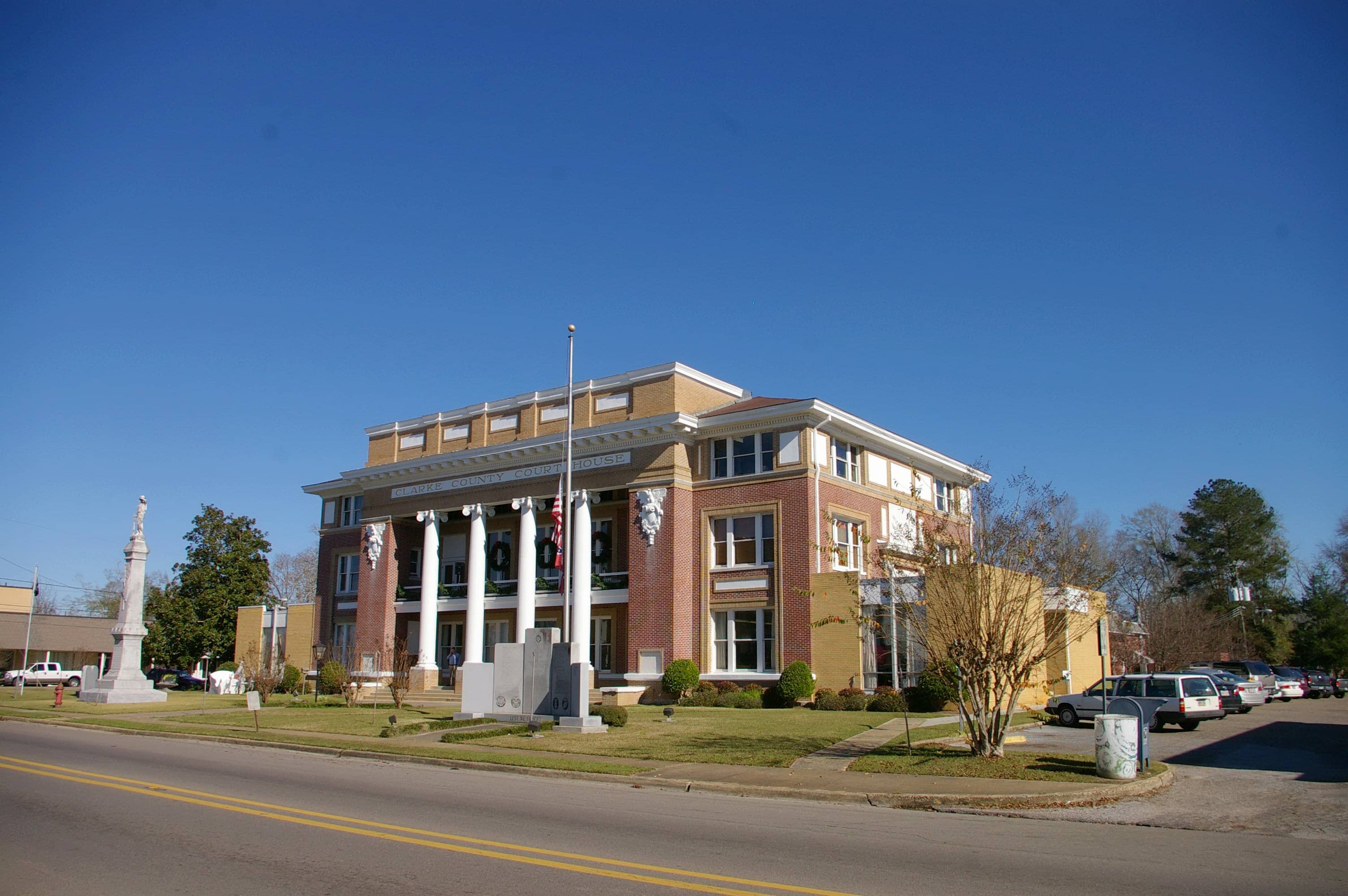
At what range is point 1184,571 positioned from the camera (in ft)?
234

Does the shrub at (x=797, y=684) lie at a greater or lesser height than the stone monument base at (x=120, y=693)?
greater

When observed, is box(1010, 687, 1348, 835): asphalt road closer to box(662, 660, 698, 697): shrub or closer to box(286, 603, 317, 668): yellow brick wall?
box(662, 660, 698, 697): shrub

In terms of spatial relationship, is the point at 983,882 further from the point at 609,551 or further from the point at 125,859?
the point at 609,551

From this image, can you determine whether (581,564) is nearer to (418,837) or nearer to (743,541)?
(743,541)

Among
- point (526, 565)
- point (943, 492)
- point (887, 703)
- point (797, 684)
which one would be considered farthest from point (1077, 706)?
point (526, 565)

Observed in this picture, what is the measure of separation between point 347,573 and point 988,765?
42.2 meters

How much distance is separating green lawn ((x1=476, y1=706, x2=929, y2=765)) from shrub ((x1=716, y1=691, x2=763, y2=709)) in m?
3.33

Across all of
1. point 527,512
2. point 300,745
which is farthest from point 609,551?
point 300,745

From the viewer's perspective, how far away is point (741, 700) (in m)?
32.7

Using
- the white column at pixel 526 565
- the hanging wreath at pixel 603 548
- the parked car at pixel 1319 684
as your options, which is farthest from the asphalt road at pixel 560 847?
the parked car at pixel 1319 684

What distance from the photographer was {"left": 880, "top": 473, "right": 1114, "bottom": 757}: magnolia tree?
16688 mm

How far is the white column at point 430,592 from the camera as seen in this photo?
4400 cm

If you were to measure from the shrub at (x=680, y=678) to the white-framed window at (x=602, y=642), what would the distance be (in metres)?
5.38

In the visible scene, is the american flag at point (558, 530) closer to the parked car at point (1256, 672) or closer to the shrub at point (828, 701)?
the shrub at point (828, 701)
